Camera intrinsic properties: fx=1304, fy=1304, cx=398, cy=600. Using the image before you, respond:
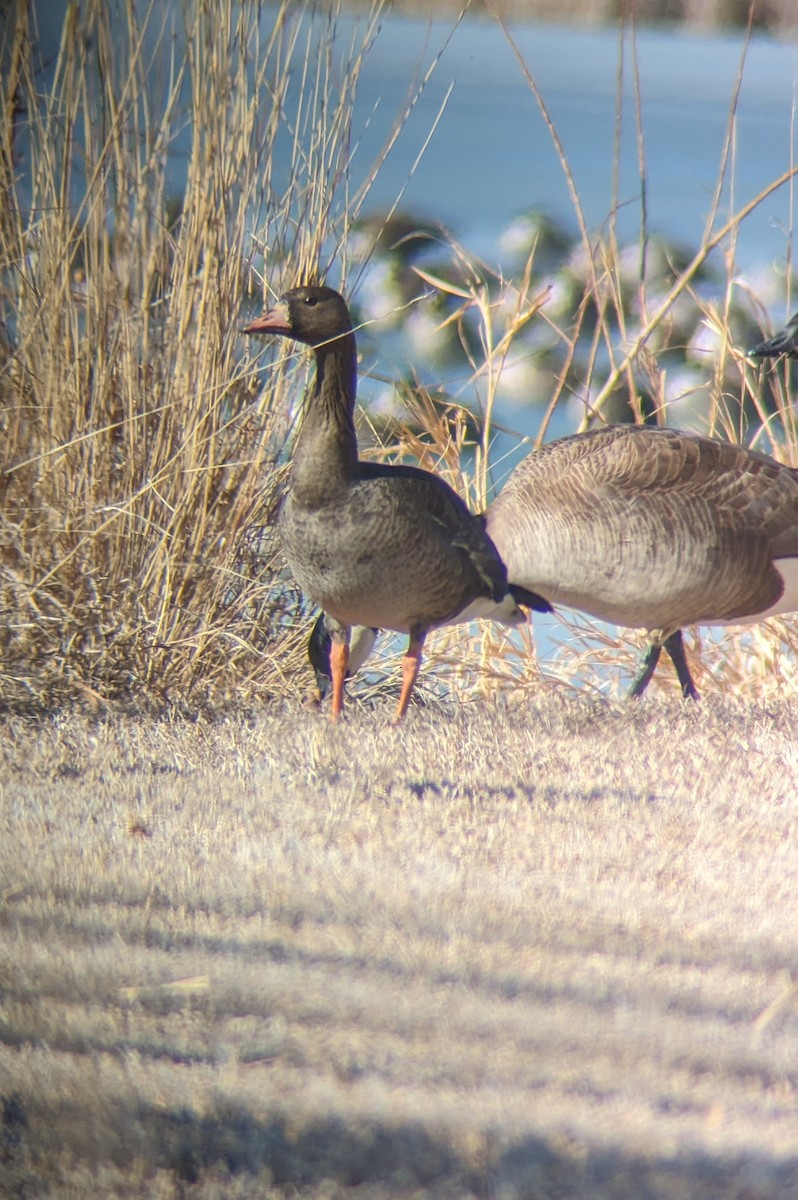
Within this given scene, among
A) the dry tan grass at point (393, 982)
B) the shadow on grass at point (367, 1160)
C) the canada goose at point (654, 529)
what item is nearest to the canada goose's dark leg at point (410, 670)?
the canada goose at point (654, 529)

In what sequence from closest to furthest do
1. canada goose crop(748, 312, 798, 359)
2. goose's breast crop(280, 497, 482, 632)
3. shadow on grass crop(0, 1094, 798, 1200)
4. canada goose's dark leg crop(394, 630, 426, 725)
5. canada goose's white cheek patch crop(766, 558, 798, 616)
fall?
1. shadow on grass crop(0, 1094, 798, 1200)
2. goose's breast crop(280, 497, 482, 632)
3. canada goose's dark leg crop(394, 630, 426, 725)
4. canada goose's white cheek patch crop(766, 558, 798, 616)
5. canada goose crop(748, 312, 798, 359)

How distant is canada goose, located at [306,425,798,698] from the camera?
191cm

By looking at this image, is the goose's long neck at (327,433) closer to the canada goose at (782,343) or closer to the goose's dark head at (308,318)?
the goose's dark head at (308,318)

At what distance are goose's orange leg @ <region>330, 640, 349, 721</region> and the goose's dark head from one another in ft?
1.40

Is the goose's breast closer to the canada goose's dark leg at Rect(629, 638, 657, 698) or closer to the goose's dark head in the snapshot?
the goose's dark head

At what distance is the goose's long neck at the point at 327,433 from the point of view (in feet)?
5.70

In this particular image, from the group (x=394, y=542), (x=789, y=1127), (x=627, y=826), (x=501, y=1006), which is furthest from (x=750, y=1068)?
(x=394, y=542)

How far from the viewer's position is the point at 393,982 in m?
0.93

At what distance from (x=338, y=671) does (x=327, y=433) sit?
13.5 inches

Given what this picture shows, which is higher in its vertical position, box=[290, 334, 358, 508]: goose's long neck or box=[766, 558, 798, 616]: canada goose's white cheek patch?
box=[290, 334, 358, 508]: goose's long neck

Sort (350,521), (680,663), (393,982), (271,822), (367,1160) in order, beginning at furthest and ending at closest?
(680,663) → (350,521) → (271,822) → (393,982) → (367,1160)

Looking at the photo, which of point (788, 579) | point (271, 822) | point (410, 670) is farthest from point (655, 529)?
point (271, 822)

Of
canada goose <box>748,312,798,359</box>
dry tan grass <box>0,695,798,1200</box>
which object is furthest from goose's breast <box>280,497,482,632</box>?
canada goose <box>748,312,798,359</box>

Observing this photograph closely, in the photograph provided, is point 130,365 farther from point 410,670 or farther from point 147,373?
point 410,670
